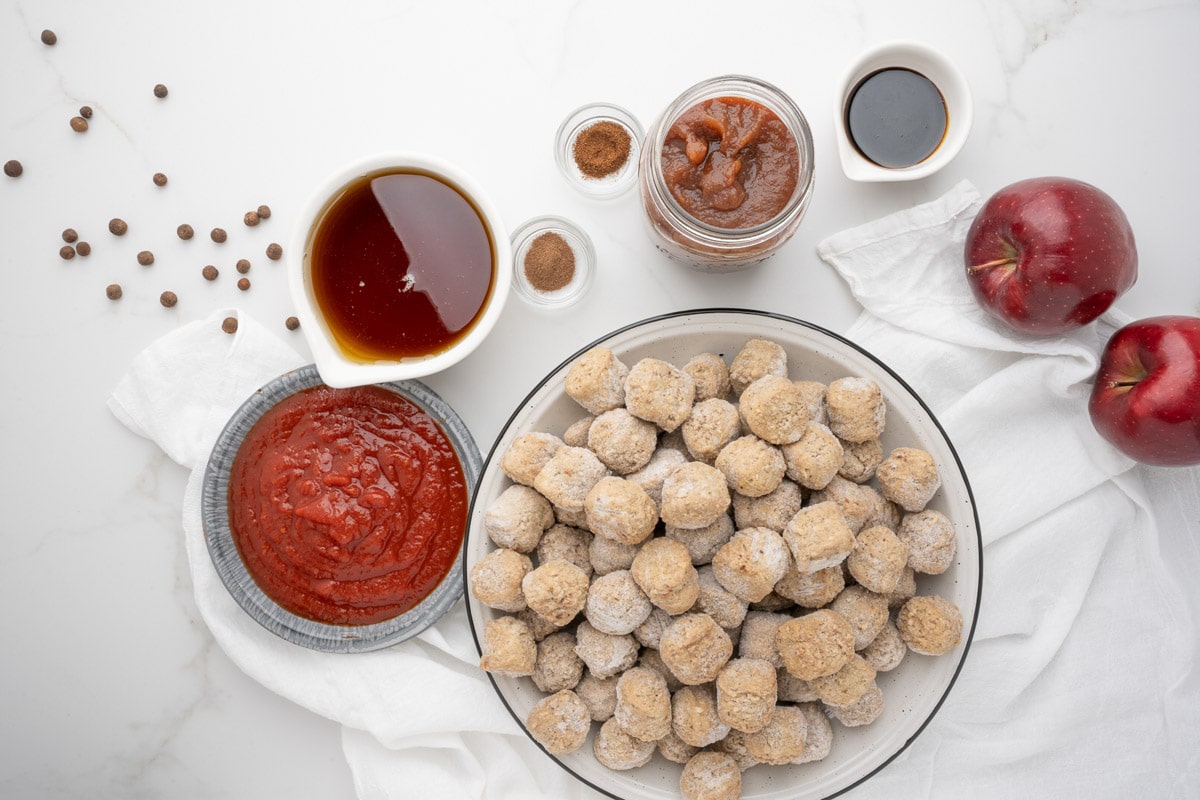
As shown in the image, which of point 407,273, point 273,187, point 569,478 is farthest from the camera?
point 273,187

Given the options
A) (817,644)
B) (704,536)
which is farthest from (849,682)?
(704,536)

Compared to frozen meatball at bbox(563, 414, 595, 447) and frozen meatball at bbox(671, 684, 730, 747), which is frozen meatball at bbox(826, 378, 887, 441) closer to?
frozen meatball at bbox(563, 414, 595, 447)

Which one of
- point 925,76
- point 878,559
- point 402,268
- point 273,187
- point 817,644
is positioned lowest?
point 817,644

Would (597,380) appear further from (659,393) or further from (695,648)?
(695,648)

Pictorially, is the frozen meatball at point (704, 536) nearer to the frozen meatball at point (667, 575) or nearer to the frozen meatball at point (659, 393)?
the frozen meatball at point (667, 575)

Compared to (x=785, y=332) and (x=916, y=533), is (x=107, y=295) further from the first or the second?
(x=916, y=533)

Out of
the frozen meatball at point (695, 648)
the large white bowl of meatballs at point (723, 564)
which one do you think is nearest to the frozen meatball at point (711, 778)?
the large white bowl of meatballs at point (723, 564)

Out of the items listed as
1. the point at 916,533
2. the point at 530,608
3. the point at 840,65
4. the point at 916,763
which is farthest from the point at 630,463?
the point at 840,65
